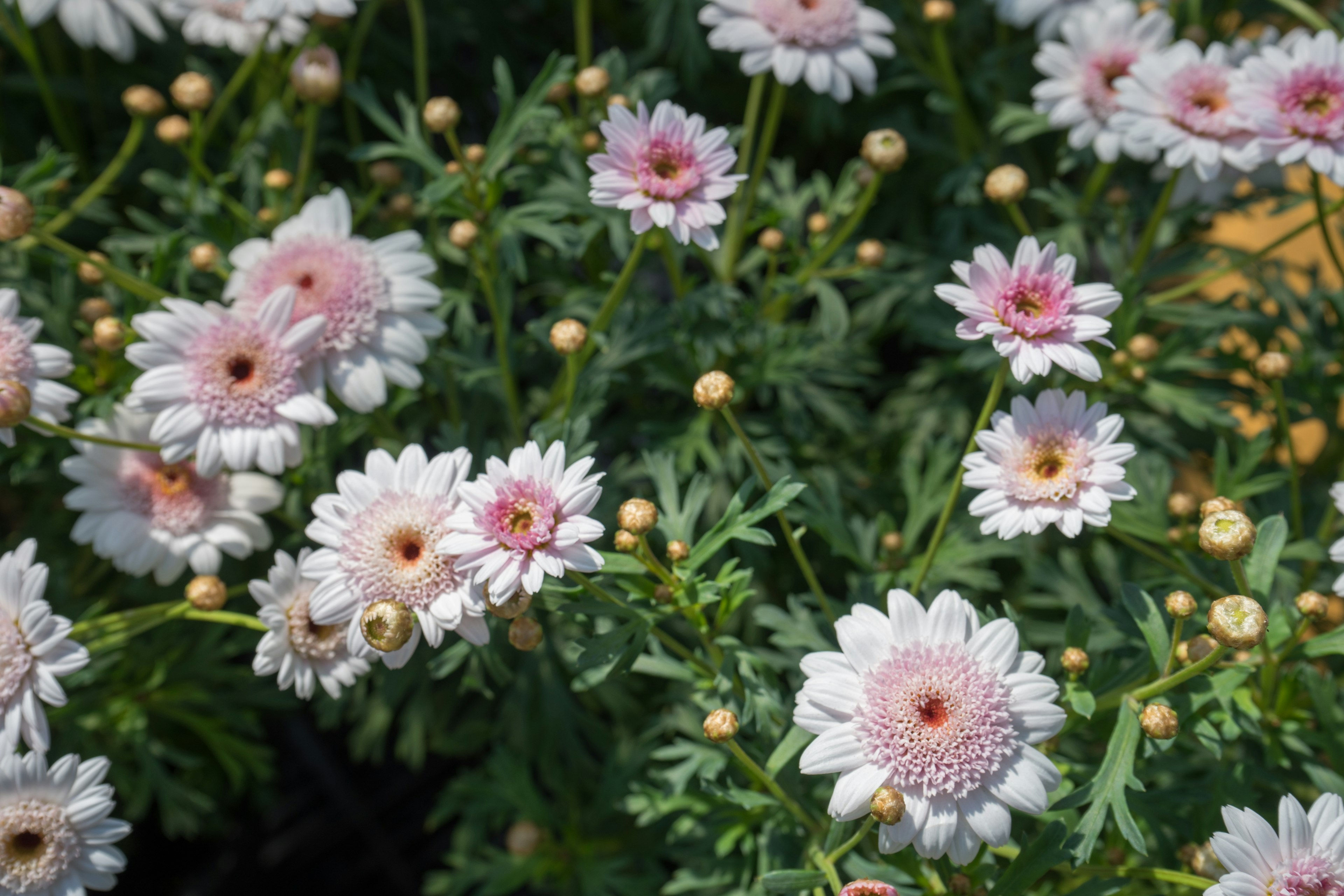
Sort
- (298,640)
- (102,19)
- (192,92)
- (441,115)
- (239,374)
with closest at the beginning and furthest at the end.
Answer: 1. (298,640)
2. (239,374)
3. (441,115)
4. (192,92)
5. (102,19)

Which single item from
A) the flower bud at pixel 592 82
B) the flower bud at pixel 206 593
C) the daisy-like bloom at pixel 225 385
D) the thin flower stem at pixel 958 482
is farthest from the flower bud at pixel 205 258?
the thin flower stem at pixel 958 482

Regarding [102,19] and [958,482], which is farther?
[102,19]

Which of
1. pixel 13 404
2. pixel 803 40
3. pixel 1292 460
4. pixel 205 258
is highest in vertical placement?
pixel 803 40

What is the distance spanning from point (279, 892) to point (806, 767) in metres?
2.19

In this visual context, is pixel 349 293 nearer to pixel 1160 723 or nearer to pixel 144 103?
pixel 144 103

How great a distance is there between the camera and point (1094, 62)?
2.01m

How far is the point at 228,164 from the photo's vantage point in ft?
7.79

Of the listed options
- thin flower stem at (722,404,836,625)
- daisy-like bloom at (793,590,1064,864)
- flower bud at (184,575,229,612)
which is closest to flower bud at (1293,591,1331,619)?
daisy-like bloom at (793,590,1064,864)

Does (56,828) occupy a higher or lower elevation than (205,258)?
lower

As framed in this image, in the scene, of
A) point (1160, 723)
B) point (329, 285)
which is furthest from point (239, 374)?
point (1160, 723)

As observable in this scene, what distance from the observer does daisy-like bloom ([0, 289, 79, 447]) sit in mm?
1601

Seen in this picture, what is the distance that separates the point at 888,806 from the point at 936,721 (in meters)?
0.15

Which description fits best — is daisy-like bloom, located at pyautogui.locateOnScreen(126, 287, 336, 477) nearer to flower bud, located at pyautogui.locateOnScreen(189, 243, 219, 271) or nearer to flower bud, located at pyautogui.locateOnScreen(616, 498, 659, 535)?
flower bud, located at pyautogui.locateOnScreen(189, 243, 219, 271)

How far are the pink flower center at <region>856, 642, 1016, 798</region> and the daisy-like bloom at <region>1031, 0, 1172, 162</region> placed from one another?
3.85 ft
